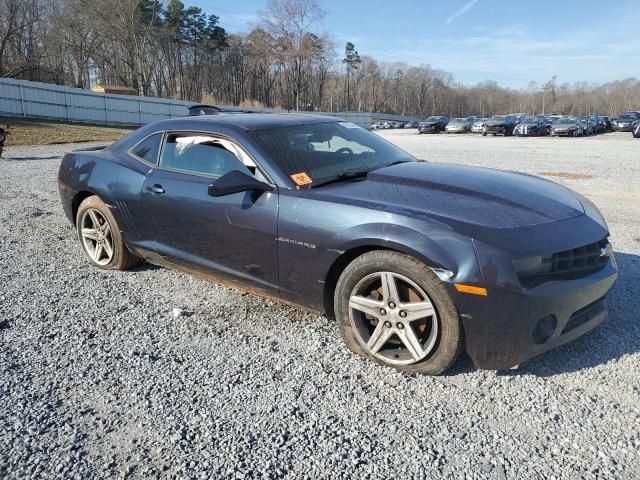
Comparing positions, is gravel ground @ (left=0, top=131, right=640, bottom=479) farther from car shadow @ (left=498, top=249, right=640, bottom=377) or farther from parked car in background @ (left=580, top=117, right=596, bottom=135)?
parked car in background @ (left=580, top=117, right=596, bottom=135)

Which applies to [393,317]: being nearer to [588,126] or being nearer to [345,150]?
[345,150]

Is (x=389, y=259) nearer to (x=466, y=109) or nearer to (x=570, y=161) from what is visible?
(x=570, y=161)

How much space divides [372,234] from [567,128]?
36768 mm

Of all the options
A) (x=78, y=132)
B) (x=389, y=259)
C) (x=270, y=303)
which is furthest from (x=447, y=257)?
(x=78, y=132)

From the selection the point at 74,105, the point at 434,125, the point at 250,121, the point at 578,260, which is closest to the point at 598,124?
the point at 434,125

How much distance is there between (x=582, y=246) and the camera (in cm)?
271

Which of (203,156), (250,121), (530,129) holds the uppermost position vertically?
(530,129)

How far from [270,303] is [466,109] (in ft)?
511

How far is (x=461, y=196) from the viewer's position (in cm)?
297

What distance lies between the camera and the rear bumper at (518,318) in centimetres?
245

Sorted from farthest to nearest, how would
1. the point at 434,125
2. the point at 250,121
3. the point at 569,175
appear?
the point at 434,125 < the point at 569,175 < the point at 250,121

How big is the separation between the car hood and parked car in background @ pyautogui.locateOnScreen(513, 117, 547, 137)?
116 feet

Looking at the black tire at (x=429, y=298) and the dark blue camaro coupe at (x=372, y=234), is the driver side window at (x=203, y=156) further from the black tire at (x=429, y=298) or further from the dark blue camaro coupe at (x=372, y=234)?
the black tire at (x=429, y=298)

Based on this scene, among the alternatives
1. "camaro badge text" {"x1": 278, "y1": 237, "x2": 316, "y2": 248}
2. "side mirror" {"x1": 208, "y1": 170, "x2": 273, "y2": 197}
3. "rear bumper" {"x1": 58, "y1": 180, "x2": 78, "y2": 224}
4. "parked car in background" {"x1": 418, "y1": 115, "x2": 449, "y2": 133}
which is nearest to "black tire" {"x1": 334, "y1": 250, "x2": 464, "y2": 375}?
"camaro badge text" {"x1": 278, "y1": 237, "x2": 316, "y2": 248}
